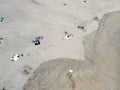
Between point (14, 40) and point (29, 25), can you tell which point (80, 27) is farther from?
point (14, 40)

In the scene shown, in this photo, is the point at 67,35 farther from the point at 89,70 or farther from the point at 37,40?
the point at 89,70

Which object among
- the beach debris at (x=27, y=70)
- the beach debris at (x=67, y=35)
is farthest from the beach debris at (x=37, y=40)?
the beach debris at (x=27, y=70)

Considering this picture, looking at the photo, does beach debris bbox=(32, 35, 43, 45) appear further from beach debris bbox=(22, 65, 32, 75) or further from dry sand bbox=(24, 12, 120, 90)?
beach debris bbox=(22, 65, 32, 75)

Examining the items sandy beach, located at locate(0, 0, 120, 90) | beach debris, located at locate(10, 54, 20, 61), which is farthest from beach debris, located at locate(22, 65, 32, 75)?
beach debris, located at locate(10, 54, 20, 61)

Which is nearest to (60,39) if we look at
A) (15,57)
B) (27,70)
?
(15,57)

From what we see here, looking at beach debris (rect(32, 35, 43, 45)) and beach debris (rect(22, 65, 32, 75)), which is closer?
beach debris (rect(22, 65, 32, 75))

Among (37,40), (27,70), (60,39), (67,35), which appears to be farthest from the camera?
(67,35)

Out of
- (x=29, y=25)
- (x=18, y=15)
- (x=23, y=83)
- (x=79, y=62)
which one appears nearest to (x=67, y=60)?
(x=79, y=62)
